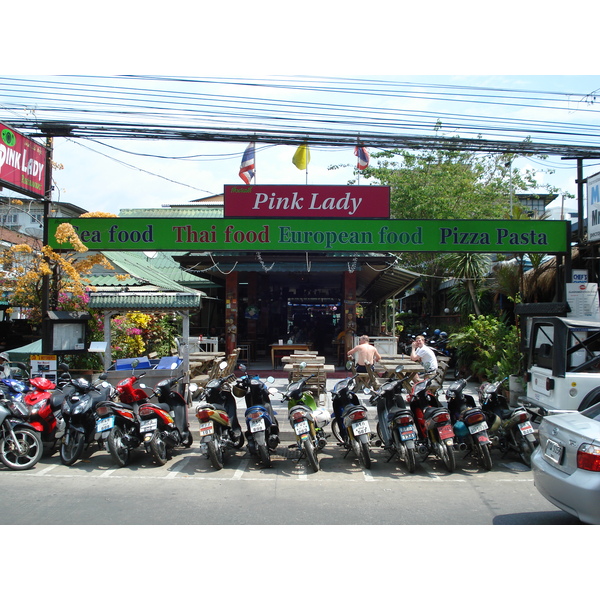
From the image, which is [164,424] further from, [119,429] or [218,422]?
[218,422]

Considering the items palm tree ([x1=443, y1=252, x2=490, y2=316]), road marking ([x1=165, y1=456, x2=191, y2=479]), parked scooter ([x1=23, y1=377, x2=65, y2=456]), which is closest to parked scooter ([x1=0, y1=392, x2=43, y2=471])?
parked scooter ([x1=23, y1=377, x2=65, y2=456])

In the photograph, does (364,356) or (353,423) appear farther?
(364,356)

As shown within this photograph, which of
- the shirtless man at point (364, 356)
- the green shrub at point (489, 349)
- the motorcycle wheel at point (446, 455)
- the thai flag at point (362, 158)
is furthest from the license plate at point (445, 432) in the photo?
the thai flag at point (362, 158)

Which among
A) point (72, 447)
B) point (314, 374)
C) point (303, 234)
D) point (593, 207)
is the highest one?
point (593, 207)

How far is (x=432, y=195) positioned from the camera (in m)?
22.1

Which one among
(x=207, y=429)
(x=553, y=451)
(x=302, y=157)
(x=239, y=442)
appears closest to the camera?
(x=553, y=451)

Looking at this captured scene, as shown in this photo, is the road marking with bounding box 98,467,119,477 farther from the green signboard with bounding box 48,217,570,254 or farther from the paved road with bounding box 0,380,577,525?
the green signboard with bounding box 48,217,570,254

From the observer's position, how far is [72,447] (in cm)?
698

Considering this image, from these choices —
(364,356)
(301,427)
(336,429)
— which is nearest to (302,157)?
(364,356)

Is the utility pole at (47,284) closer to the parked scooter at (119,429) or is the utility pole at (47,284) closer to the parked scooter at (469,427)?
the parked scooter at (119,429)

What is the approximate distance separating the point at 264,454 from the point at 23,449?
312 centimetres

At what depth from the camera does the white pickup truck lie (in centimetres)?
680

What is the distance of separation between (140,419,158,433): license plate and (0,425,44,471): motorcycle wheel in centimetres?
133

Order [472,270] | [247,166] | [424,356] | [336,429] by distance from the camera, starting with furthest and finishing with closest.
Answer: [472,270], [247,166], [424,356], [336,429]
